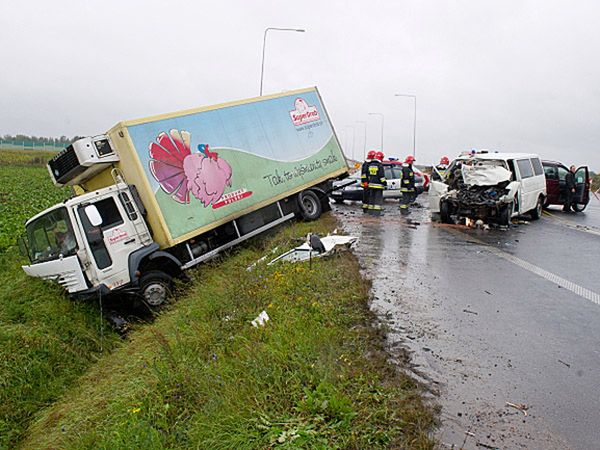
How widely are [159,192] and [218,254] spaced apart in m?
1.87

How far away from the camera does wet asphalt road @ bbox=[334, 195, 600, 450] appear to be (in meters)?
3.43

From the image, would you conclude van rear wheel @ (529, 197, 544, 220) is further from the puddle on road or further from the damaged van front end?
the puddle on road

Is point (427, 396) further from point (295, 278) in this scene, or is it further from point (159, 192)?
point (159, 192)

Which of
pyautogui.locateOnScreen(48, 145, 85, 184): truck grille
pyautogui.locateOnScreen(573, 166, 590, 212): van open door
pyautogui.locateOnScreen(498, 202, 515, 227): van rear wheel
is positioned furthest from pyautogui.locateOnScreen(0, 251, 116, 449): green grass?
pyautogui.locateOnScreen(573, 166, 590, 212): van open door

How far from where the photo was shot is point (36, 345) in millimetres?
7711

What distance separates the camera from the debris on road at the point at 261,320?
17.2 feet

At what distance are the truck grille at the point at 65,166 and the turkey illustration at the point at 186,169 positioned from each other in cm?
133

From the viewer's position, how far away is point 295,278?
21.8 feet

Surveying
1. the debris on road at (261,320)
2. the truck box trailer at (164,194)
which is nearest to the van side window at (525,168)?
the truck box trailer at (164,194)

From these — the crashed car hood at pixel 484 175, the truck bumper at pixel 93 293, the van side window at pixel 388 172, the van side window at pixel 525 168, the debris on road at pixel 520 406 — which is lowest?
the van side window at pixel 388 172

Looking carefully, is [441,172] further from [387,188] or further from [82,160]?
[82,160]

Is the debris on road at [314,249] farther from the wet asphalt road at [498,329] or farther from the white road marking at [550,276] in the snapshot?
the white road marking at [550,276]

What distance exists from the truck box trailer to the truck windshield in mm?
17

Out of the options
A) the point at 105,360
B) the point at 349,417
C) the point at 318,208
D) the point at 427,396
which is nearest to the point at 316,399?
the point at 349,417
